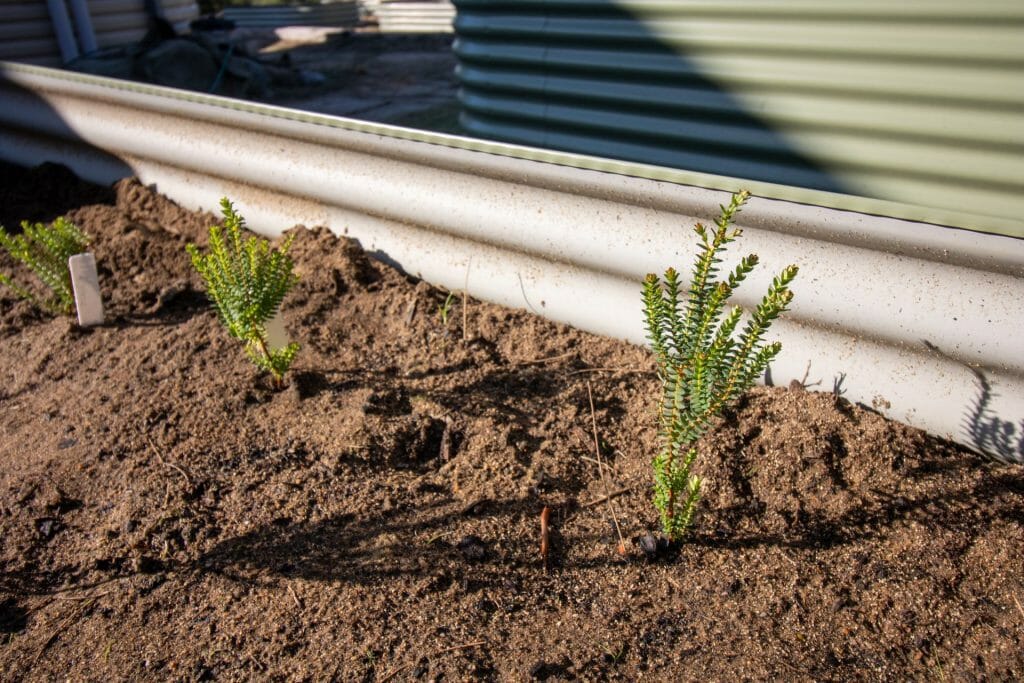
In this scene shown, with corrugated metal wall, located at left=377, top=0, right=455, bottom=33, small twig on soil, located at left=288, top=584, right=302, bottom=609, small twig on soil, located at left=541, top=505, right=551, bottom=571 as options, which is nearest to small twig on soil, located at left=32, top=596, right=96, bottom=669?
A: small twig on soil, located at left=288, top=584, right=302, bottom=609

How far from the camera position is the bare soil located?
1776mm

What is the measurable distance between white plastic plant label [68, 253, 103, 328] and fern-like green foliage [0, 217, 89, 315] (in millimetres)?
58

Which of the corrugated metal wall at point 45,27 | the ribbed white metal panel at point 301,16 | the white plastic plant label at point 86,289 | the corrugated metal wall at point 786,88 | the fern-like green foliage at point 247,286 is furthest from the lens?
the ribbed white metal panel at point 301,16

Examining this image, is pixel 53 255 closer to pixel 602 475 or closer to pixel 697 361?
pixel 602 475

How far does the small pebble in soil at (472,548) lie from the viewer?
1.98m

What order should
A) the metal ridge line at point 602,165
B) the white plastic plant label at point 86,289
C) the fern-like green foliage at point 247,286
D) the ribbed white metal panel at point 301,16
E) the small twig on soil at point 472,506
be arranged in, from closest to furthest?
the metal ridge line at point 602,165 < the small twig on soil at point 472,506 < the fern-like green foliage at point 247,286 < the white plastic plant label at point 86,289 < the ribbed white metal panel at point 301,16

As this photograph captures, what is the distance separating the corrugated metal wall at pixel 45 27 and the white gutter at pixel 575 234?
141 inches

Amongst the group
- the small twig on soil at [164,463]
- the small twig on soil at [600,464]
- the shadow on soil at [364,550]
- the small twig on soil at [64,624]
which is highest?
the small twig on soil at [164,463]

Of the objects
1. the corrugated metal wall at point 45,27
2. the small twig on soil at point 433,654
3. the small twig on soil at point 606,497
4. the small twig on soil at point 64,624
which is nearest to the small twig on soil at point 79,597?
the small twig on soil at point 64,624

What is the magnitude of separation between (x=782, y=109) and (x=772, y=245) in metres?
0.71

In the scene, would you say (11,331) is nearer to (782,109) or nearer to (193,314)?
(193,314)

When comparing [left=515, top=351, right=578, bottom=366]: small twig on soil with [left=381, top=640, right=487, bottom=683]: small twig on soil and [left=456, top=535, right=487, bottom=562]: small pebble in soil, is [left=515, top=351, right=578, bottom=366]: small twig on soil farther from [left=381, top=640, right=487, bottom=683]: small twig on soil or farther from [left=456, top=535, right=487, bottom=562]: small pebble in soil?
Result: [left=381, top=640, right=487, bottom=683]: small twig on soil

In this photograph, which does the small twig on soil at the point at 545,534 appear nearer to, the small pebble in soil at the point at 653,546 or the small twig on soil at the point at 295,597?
the small pebble in soil at the point at 653,546

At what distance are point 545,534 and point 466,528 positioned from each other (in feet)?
A: 0.63
